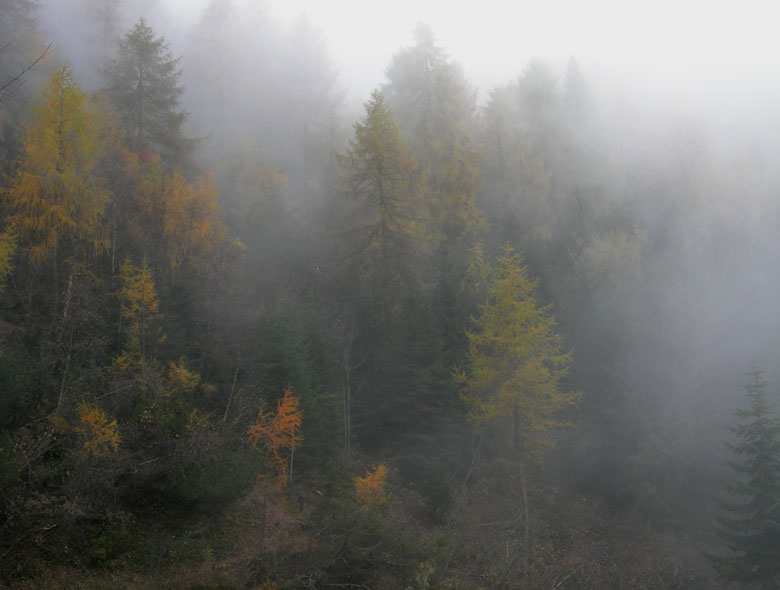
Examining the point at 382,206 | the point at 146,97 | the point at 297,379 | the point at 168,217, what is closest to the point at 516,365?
the point at 297,379

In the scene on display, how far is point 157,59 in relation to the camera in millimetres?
26500

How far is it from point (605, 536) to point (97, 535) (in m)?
19.4

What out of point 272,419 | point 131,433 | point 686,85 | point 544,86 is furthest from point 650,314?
point 686,85

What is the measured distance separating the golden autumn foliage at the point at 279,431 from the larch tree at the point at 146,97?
16.5 m

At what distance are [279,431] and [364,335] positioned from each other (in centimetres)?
793

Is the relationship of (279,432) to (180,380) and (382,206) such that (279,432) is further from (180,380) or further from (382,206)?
(382,206)

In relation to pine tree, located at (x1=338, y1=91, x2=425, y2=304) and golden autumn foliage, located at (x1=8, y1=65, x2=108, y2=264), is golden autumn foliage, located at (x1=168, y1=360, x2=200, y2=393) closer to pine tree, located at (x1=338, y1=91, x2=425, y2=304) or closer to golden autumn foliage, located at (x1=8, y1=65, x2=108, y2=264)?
golden autumn foliage, located at (x1=8, y1=65, x2=108, y2=264)

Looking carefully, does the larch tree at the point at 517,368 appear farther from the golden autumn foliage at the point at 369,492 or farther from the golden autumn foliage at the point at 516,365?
the golden autumn foliage at the point at 369,492

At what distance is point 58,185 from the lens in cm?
Result: 1947

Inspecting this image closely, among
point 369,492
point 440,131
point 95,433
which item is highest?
point 440,131

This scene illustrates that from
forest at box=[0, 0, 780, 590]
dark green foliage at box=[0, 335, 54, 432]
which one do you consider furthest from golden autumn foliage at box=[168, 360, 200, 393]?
dark green foliage at box=[0, 335, 54, 432]

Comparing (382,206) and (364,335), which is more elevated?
(382,206)

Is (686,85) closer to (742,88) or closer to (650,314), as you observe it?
(742,88)

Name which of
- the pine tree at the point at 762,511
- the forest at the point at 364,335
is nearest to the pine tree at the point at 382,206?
the forest at the point at 364,335
